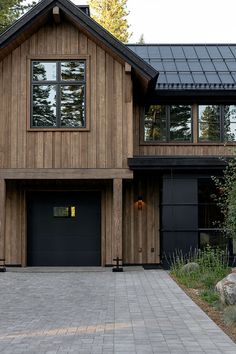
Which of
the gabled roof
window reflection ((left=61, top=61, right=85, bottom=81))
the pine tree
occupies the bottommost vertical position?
window reflection ((left=61, top=61, right=85, bottom=81))

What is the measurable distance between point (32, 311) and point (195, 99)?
371 inches

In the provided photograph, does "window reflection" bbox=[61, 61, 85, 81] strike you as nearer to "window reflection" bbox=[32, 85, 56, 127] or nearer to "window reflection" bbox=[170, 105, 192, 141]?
"window reflection" bbox=[32, 85, 56, 127]

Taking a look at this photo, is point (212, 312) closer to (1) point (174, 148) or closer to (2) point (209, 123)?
(1) point (174, 148)

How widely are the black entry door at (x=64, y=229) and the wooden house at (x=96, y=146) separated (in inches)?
1.2

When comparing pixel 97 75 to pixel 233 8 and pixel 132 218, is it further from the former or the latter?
pixel 233 8

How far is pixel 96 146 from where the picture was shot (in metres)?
13.9

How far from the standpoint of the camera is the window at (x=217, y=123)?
51.3ft

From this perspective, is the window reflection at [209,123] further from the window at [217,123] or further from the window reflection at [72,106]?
the window reflection at [72,106]

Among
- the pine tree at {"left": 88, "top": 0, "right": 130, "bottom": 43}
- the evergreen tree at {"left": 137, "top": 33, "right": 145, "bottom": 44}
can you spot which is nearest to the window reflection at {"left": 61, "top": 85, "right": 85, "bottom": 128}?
the pine tree at {"left": 88, "top": 0, "right": 130, "bottom": 43}

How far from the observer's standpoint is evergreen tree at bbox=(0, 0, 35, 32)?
97.7 feet

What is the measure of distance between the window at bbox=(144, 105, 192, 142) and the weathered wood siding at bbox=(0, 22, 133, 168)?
187 cm

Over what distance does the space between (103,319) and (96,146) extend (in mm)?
6977

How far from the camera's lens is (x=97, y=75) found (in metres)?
14.1

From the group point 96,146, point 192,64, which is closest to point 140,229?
point 96,146
